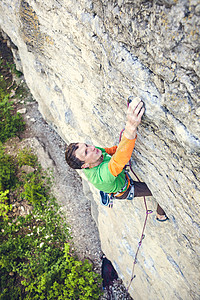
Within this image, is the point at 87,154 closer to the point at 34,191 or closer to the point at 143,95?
the point at 143,95

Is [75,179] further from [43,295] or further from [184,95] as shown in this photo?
[184,95]

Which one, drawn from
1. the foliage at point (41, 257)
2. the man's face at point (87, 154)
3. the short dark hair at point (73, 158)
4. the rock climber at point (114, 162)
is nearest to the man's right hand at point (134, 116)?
the rock climber at point (114, 162)

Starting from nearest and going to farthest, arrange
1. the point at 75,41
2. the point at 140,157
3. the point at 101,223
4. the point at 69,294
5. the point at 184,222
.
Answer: the point at 184,222 → the point at 140,157 → the point at 75,41 → the point at 69,294 → the point at 101,223

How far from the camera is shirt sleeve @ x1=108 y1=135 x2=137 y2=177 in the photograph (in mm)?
2531

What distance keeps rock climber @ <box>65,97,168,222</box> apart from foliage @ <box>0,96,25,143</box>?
19.9ft

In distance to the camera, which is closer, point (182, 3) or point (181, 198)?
point (182, 3)

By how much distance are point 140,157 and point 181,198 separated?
69 cm

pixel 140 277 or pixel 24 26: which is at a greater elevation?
pixel 24 26

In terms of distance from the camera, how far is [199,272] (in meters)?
2.98

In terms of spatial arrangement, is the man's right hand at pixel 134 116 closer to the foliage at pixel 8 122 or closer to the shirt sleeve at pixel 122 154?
the shirt sleeve at pixel 122 154

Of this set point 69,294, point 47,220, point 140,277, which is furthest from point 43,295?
point 140,277

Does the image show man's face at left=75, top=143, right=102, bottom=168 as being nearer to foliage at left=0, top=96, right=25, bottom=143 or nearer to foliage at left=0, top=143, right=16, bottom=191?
foliage at left=0, top=143, right=16, bottom=191

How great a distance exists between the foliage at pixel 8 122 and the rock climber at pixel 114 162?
607 centimetres

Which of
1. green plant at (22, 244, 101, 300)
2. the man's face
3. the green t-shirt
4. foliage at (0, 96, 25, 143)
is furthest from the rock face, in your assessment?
foliage at (0, 96, 25, 143)
